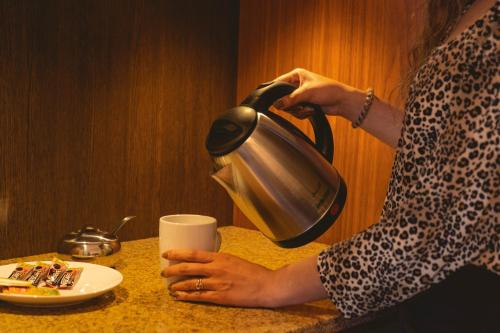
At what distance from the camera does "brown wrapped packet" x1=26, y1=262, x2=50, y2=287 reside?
0.82m

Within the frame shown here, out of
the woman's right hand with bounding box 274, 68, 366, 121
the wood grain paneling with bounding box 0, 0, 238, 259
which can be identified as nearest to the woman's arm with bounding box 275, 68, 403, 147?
the woman's right hand with bounding box 274, 68, 366, 121

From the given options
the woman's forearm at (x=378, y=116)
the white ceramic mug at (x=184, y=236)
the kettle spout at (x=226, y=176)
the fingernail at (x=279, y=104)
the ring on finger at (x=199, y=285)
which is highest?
the fingernail at (x=279, y=104)

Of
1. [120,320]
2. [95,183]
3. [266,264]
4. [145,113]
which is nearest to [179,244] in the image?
[120,320]

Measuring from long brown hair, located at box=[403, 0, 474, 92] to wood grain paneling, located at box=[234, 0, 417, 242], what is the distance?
188 mm

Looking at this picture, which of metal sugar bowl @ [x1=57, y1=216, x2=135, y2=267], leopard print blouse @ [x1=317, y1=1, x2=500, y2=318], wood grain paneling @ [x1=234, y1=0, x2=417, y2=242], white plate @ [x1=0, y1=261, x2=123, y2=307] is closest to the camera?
leopard print blouse @ [x1=317, y1=1, x2=500, y2=318]

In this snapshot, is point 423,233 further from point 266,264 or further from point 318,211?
point 266,264

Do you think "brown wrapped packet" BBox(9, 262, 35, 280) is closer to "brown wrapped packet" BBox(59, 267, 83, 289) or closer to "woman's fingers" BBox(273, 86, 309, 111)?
"brown wrapped packet" BBox(59, 267, 83, 289)

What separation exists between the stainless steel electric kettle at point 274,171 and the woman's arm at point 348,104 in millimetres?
119

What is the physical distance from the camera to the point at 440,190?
0.68 metres

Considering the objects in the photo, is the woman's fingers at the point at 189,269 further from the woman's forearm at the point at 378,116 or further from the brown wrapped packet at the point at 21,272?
the woman's forearm at the point at 378,116

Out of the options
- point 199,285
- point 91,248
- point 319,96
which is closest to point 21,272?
point 91,248

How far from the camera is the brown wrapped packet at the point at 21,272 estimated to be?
0.83 m

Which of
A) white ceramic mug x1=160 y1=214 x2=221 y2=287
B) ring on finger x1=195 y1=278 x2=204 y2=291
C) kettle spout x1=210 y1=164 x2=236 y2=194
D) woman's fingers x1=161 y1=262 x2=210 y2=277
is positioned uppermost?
kettle spout x1=210 y1=164 x2=236 y2=194

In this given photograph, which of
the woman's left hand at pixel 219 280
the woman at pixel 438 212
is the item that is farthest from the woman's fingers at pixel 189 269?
the woman at pixel 438 212
